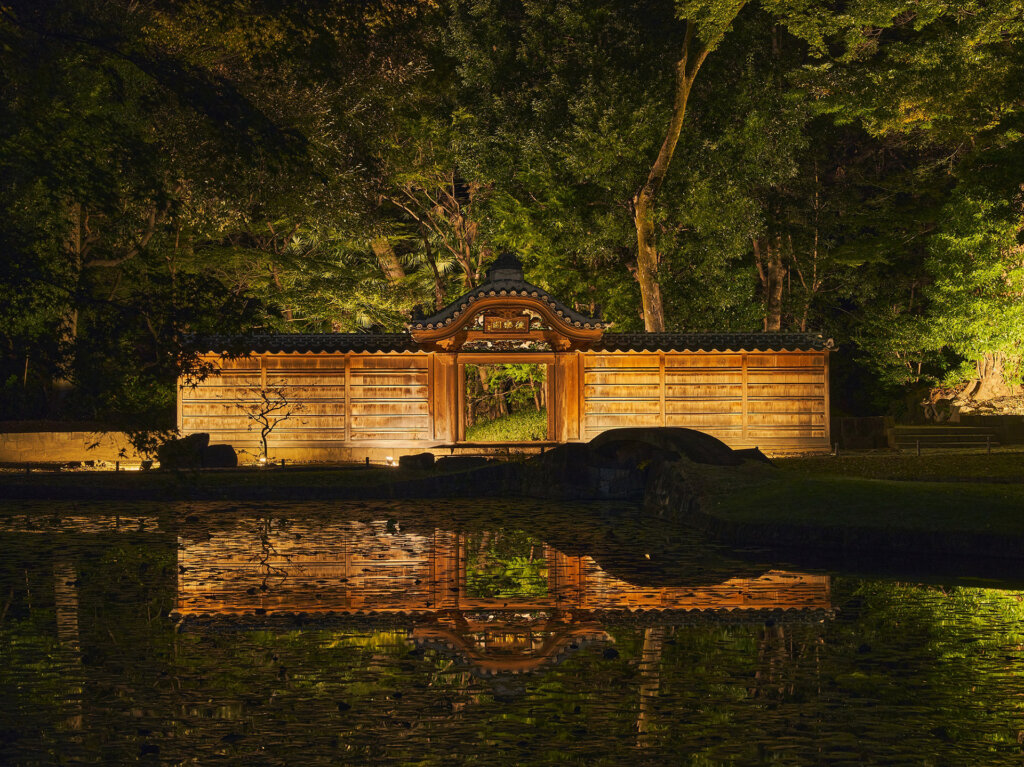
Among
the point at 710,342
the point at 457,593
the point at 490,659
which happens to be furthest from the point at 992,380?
the point at 490,659

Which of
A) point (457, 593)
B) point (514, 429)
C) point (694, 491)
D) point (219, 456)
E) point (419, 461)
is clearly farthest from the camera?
point (514, 429)

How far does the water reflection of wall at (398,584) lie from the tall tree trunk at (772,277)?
84.8ft

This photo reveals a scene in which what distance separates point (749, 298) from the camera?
38.9 metres

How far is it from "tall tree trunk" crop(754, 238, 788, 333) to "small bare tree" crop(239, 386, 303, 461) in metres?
16.3

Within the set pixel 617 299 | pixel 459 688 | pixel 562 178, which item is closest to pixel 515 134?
pixel 562 178

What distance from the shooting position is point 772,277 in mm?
39438

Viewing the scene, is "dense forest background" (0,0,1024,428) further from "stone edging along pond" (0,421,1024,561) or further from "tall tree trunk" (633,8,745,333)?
"stone edging along pond" (0,421,1024,561)

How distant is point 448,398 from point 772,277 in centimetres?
1383

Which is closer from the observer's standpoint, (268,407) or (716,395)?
(268,407)

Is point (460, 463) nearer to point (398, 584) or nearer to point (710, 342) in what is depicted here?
point (710, 342)

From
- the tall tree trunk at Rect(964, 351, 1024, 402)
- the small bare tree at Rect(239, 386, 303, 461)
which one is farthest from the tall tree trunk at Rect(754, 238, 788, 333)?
the small bare tree at Rect(239, 386, 303, 461)

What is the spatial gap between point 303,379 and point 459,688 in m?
23.9

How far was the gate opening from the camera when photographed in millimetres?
36688

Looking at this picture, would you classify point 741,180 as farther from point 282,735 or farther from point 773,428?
point 282,735
